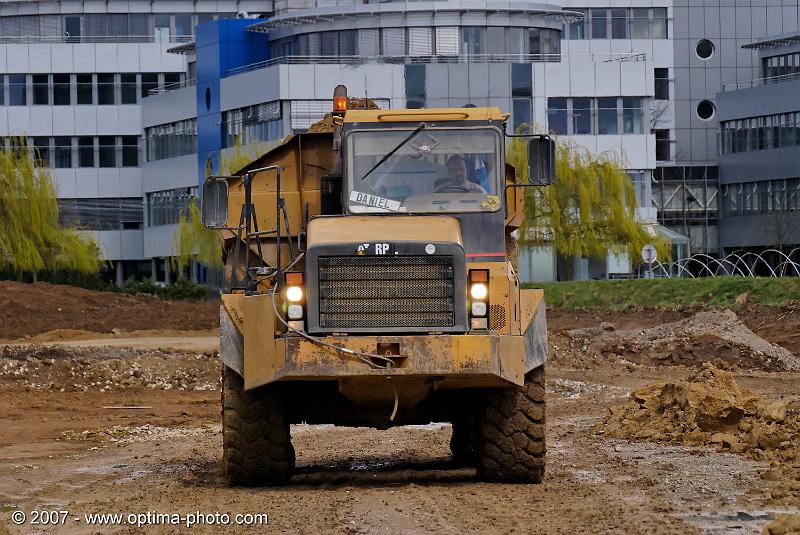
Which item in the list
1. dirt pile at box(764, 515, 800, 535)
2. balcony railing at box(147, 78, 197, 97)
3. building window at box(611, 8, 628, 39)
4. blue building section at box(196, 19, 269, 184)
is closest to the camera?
dirt pile at box(764, 515, 800, 535)

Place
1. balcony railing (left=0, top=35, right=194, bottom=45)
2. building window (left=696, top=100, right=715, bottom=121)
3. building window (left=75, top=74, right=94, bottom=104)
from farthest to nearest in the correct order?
building window (left=696, top=100, right=715, bottom=121)
balcony railing (left=0, top=35, right=194, bottom=45)
building window (left=75, top=74, right=94, bottom=104)

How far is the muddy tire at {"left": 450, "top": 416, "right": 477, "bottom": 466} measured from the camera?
16.9 metres

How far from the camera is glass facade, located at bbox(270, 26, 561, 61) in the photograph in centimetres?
7744

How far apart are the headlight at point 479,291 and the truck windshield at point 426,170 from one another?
1.07 meters

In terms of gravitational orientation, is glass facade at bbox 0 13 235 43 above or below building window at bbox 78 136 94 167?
above

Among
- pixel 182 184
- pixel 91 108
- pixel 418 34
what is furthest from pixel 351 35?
pixel 91 108

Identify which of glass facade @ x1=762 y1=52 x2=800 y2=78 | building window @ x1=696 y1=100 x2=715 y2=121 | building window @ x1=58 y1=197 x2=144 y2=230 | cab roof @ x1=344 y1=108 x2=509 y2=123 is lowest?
cab roof @ x1=344 y1=108 x2=509 y2=123

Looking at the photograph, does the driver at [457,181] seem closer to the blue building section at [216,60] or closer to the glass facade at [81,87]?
the blue building section at [216,60]

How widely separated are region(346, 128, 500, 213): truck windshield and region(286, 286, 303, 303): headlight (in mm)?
1192

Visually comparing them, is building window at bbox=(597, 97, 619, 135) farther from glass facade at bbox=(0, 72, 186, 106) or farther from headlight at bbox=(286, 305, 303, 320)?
headlight at bbox=(286, 305, 303, 320)

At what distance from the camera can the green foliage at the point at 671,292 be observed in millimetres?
44625

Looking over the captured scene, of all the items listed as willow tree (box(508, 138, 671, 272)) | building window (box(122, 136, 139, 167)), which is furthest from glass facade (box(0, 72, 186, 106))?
willow tree (box(508, 138, 671, 272))

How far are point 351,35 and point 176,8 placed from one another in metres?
20.1

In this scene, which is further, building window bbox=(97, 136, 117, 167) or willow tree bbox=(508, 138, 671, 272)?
building window bbox=(97, 136, 117, 167)
